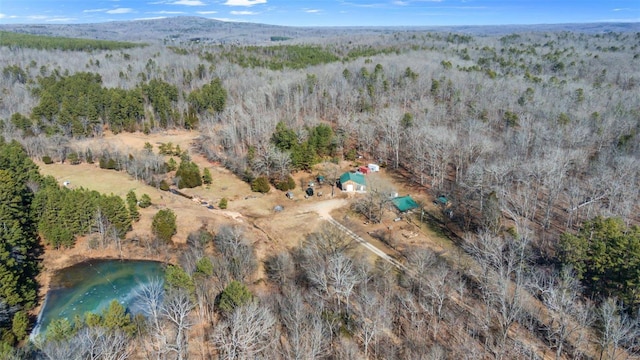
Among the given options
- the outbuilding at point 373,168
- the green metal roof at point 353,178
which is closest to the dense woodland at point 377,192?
the outbuilding at point 373,168

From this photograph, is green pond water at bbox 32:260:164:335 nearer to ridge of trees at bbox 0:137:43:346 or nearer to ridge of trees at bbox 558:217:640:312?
ridge of trees at bbox 0:137:43:346

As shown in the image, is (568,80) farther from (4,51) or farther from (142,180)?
(4,51)

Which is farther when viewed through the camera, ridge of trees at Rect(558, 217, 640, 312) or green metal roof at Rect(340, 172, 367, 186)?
green metal roof at Rect(340, 172, 367, 186)

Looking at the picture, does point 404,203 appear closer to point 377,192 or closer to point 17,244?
point 377,192

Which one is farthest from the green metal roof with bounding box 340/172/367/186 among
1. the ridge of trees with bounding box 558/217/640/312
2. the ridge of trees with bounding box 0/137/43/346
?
the ridge of trees with bounding box 0/137/43/346

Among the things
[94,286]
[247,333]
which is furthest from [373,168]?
[247,333]

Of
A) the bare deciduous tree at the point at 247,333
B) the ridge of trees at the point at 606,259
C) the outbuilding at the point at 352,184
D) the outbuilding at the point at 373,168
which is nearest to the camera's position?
the bare deciduous tree at the point at 247,333

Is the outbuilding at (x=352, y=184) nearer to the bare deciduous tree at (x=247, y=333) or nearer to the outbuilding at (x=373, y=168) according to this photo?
the outbuilding at (x=373, y=168)
